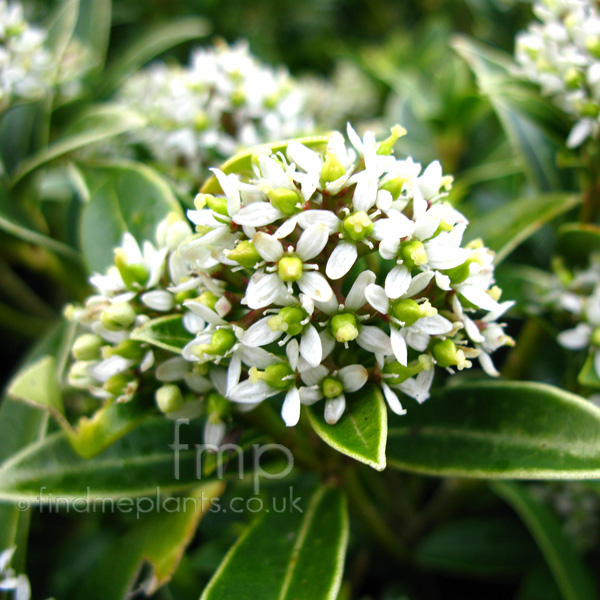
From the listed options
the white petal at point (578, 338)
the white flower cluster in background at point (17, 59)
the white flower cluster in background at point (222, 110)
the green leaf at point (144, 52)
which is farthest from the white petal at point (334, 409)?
the green leaf at point (144, 52)

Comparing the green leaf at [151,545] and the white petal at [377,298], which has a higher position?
the white petal at [377,298]

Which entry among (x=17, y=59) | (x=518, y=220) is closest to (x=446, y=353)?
(x=518, y=220)

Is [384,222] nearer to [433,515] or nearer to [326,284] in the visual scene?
[326,284]

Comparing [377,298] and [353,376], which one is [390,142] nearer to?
[377,298]

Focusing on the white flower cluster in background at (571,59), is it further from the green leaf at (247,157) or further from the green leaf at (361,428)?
the green leaf at (361,428)

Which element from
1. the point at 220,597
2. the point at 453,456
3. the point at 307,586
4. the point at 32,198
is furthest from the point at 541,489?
the point at 32,198

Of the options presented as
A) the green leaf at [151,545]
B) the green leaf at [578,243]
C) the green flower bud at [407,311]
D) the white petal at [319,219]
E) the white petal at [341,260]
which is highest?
the white petal at [319,219]
